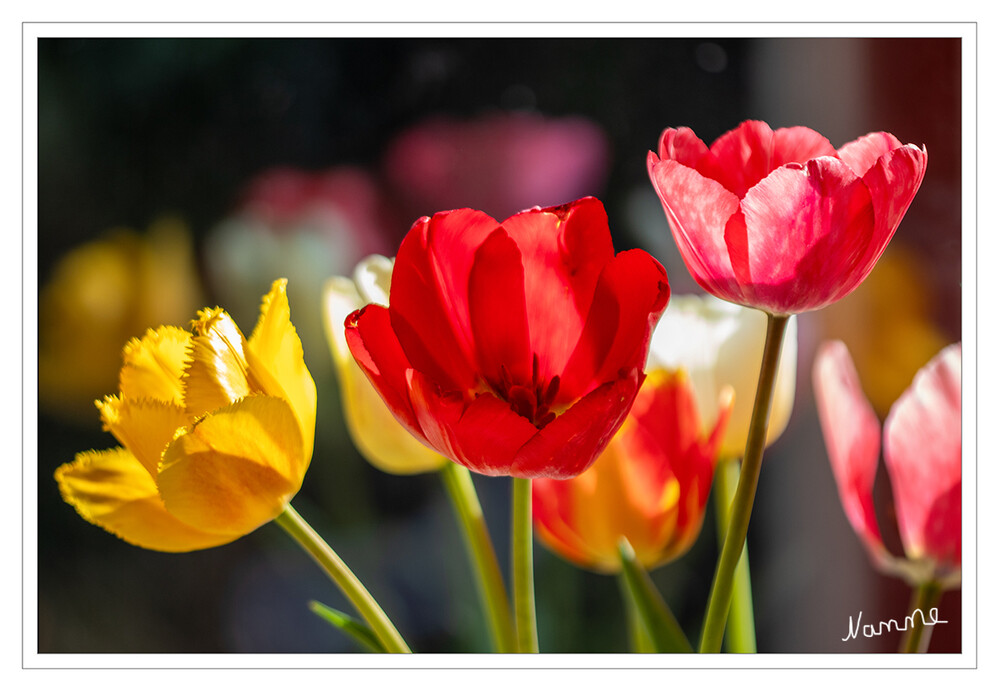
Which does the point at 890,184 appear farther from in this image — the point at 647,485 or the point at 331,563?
the point at 331,563

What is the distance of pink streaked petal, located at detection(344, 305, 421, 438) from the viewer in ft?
1.25

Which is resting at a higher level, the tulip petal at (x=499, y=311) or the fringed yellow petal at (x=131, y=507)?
the tulip petal at (x=499, y=311)

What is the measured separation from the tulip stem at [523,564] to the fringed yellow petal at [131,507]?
0.44 ft

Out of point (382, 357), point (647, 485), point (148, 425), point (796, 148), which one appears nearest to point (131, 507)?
point (148, 425)

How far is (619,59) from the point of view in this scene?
56cm

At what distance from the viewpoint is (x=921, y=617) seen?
52 cm

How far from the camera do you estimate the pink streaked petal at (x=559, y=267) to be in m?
0.40

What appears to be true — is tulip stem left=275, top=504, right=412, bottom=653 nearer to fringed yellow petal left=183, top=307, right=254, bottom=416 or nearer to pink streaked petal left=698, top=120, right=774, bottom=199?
fringed yellow petal left=183, top=307, right=254, bottom=416

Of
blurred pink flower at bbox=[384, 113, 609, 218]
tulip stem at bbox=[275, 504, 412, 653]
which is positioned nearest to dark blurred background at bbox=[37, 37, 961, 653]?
blurred pink flower at bbox=[384, 113, 609, 218]

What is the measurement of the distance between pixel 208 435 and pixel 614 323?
0.62 ft

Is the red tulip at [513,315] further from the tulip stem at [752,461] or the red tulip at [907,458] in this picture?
the red tulip at [907,458]

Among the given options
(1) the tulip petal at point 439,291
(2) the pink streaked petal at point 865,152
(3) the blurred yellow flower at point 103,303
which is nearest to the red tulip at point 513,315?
(1) the tulip petal at point 439,291
